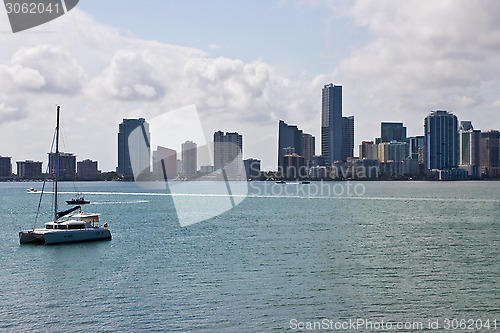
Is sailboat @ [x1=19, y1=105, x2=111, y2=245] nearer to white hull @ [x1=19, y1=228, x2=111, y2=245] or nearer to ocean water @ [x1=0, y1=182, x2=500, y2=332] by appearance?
white hull @ [x1=19, y1=228, x2=111, y2=245]

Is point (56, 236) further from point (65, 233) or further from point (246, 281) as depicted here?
point (246, 281)

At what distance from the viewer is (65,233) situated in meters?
68.9

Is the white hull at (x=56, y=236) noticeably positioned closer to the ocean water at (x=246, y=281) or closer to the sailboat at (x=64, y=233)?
the sailboat at (x=64, y=233)

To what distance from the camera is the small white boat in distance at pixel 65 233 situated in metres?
68.1

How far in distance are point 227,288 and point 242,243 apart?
2695cm

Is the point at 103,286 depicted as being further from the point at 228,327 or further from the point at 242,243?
the point at 242,243

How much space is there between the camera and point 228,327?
3309 centimetres

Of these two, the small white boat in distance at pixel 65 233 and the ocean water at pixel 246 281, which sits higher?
the small white boat in distance at pixel 65 233

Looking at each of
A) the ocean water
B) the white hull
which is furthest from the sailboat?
the ocean water

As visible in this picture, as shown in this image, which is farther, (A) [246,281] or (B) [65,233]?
(B) [65,233]

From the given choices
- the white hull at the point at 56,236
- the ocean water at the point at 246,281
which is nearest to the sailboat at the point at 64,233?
the white hull at the point at 56,236

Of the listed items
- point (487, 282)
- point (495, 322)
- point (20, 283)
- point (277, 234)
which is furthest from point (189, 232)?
point (495, 322)

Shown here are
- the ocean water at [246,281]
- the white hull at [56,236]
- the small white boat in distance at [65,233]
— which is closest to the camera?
the ocean water at [246,281]

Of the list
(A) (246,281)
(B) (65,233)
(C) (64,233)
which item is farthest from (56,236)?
(A) (246,281)
